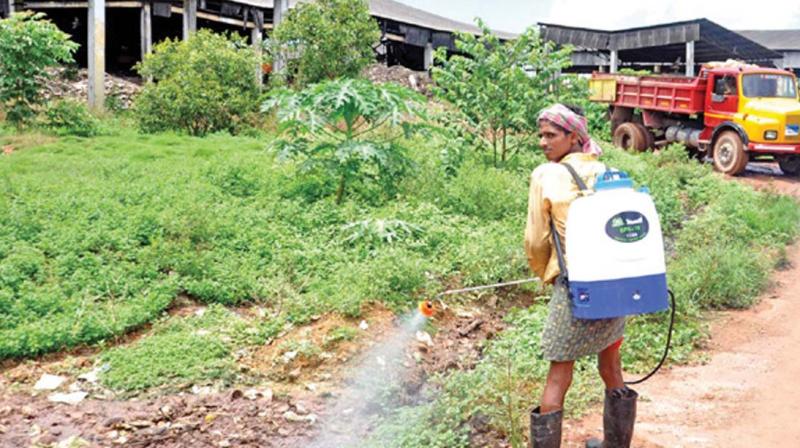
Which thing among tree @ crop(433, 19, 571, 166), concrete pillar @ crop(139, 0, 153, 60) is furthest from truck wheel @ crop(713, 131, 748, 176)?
concrete pillar @ crop(139, 0, 153, 60)

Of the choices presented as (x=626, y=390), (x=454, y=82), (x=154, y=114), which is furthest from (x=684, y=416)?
(x=154, y=114)

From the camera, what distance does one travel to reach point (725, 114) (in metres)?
14.5

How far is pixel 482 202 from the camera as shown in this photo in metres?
9.31

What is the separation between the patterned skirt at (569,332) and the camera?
359 cm

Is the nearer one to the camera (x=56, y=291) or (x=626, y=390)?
(x=626, y=390)

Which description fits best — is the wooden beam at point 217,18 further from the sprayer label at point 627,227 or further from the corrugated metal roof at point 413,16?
the sprayer label at point 627,227

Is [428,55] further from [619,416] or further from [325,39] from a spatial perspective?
[619,416]

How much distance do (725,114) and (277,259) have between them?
10652mm

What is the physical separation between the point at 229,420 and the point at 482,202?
520 centimetres

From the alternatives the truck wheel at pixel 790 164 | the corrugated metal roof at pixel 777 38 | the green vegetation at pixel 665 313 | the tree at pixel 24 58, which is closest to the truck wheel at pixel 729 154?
the truck wheel at pixel 790 164

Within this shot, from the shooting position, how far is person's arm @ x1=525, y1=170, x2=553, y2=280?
356 centimetres

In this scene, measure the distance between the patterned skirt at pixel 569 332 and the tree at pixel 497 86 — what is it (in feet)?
26.1

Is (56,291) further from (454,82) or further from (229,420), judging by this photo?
(454,82)

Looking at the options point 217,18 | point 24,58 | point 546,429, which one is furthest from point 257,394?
point 217,18
